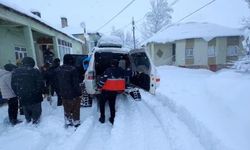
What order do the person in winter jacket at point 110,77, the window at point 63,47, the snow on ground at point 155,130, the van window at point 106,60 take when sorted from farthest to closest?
the window at point 63,47
the van window at point 106,60
the person in winter jacket at point 110,77
the snow on ground at point 155,130

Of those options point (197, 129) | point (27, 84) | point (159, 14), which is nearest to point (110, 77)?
point (27, 84)

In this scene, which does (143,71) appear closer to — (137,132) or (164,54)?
(137,132)

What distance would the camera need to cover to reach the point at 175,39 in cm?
2275

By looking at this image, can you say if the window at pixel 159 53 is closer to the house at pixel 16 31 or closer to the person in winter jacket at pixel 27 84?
the house at pixel 16 31

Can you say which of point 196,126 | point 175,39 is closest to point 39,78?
point 196,126

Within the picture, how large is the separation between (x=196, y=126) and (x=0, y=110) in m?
5.72

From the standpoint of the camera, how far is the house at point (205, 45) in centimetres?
2202

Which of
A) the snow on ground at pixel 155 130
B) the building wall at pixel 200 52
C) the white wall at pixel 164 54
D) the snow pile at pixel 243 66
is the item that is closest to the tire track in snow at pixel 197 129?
the snow on ground at pixel 155 130

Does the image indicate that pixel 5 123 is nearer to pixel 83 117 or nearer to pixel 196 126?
pixel 83 117

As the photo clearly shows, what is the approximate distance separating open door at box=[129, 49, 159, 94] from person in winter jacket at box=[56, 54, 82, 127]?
260cm

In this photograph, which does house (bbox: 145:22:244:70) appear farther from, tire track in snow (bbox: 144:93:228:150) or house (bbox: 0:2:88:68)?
tire track in snow (bbox: 144:93:228:150)

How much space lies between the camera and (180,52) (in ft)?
76.5

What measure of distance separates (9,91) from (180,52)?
802 inches

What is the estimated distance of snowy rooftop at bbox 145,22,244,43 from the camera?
70.9 ft
